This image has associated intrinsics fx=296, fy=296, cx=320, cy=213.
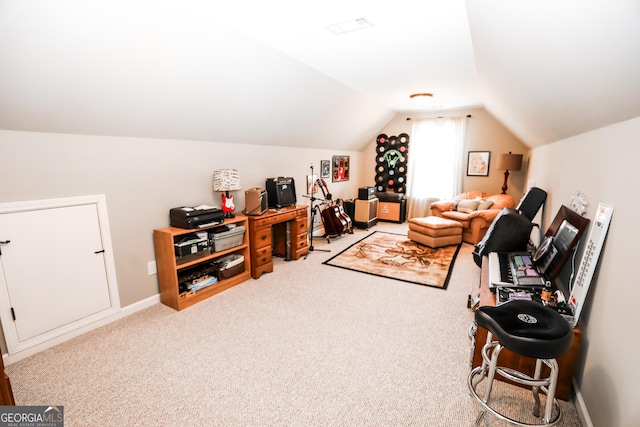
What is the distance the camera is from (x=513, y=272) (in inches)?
92.0

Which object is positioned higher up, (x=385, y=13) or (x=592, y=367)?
(x=385, y=13)

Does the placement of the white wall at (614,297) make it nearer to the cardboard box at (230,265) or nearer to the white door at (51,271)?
the cardboard box at (230,265)

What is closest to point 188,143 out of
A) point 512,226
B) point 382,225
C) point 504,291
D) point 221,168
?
point 221,168

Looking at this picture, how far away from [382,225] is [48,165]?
5.60 m

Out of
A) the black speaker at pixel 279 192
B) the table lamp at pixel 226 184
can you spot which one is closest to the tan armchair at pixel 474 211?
the black speaker at pixel 279 192

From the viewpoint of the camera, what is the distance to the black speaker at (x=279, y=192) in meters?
4.09

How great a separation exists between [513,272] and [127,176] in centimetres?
342

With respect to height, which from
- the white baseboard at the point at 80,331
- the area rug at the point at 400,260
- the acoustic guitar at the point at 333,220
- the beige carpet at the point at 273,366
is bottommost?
the beige carpet at the point at 273,366

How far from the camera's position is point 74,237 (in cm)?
246

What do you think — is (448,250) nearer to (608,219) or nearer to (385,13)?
(608,219)

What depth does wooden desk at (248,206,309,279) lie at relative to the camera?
3.67 meters

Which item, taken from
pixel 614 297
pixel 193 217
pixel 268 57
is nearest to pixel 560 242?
pixel 614 297

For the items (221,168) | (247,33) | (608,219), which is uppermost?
(247,33)

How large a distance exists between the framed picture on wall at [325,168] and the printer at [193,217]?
2.87 m
